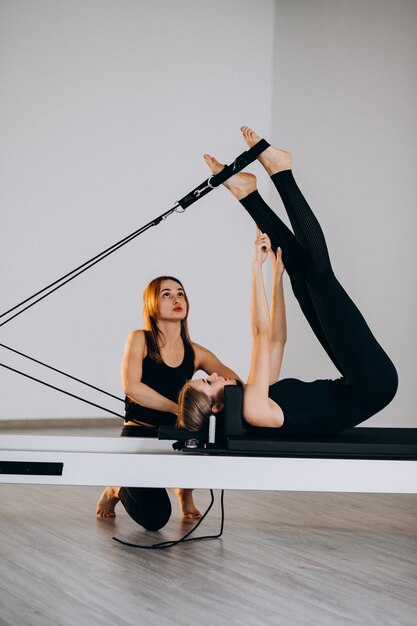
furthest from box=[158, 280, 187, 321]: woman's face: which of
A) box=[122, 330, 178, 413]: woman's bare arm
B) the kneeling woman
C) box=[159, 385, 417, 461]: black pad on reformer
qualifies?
box=[159, 385, 417, 461]: black pad on reformer

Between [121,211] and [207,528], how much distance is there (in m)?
3.77

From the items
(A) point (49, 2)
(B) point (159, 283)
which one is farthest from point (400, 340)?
(A) point (49, 2)

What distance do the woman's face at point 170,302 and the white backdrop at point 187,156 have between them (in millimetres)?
2966

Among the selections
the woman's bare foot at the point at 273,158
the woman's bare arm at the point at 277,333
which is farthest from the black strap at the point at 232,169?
the woman's bare arm at the point at 277,333

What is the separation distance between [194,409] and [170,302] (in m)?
0.70

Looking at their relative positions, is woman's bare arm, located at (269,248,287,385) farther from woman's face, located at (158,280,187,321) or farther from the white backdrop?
the white backdrop

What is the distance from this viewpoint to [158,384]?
334cm

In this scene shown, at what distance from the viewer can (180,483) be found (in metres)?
2.32

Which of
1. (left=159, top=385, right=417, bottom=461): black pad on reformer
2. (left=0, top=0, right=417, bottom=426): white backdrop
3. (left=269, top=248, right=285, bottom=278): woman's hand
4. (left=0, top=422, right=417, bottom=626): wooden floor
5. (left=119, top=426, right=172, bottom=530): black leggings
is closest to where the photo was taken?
(left=0, top=422, right=417, bottom=626): wooden floor

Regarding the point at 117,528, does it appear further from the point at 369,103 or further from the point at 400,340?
the point at 369,103

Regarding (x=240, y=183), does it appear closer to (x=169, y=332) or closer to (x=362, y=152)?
(x=169, y=332)

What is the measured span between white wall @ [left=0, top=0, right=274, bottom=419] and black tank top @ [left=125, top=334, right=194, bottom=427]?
293 cm

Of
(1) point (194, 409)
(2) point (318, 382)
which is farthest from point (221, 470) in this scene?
(2) point (318, 382)

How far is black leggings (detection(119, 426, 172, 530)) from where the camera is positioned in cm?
310
